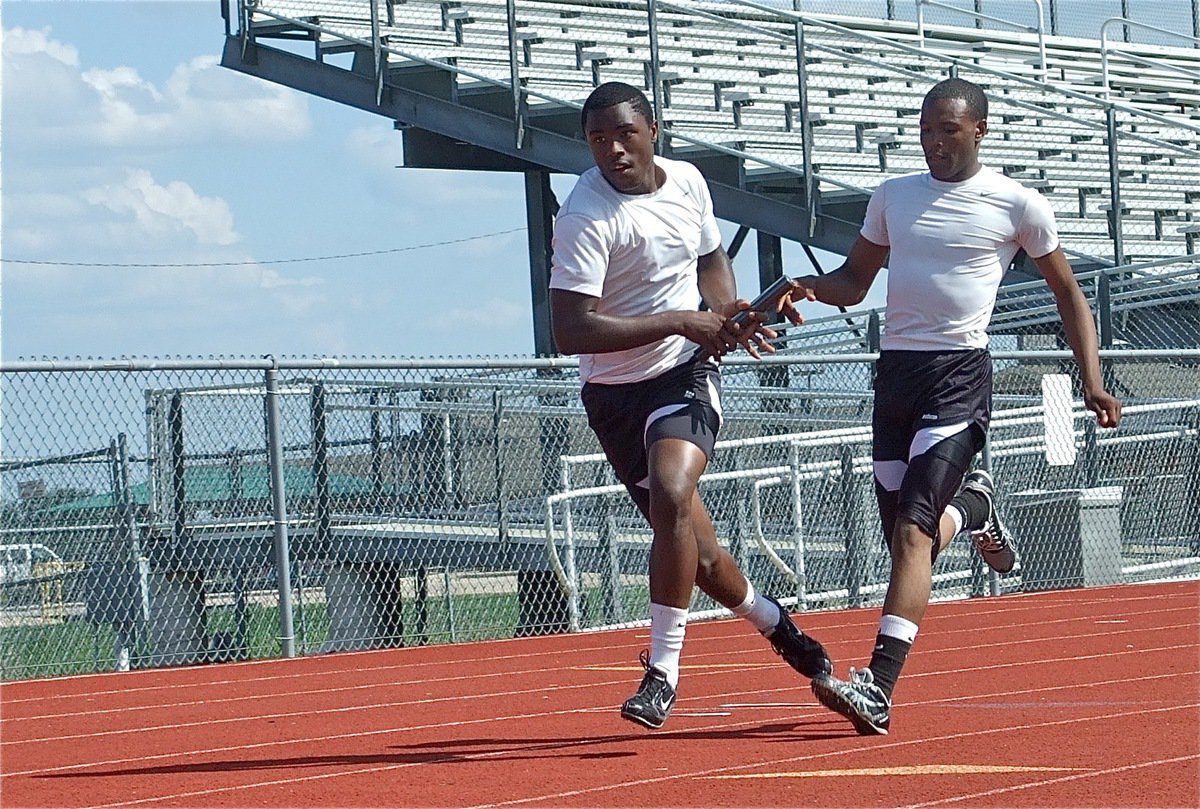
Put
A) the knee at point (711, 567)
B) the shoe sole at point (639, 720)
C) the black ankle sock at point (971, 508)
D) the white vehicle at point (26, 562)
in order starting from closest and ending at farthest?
the shoe sole at point (639, 720) → the knee at point (711, 567) → the black ankle sock at point (971, 508) → the white vehicle at point (26, 562)

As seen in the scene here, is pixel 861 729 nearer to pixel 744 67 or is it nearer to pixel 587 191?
pixel 587 191

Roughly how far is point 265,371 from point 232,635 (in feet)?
11.9

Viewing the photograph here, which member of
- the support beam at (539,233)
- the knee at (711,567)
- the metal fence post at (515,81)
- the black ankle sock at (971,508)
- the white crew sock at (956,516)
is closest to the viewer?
the knee at (711,567)

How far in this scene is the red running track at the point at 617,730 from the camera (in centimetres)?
484

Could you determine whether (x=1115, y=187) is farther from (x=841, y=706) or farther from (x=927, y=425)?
Result: (x=841, y=706)

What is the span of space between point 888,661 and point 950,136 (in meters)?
1.66

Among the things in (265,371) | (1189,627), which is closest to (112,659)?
(265,371)

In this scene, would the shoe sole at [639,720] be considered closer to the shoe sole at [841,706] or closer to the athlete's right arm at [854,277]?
the shoe sole at [841,706]

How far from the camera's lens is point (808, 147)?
59.9ft

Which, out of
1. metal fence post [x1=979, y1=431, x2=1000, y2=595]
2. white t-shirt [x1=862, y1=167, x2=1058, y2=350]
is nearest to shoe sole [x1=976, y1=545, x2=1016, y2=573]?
white t-shirt [x1=862, y1=167, x2=1058, y2=350]

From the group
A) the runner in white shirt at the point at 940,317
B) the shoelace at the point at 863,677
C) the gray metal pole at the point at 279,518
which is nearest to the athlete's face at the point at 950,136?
the runner in white shirt at the point at 940,317

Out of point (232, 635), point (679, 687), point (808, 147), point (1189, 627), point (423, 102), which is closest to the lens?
point (679, 687)

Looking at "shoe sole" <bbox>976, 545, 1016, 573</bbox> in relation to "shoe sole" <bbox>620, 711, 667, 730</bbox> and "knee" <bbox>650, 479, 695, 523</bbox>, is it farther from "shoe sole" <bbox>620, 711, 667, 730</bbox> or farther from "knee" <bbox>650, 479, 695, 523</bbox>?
"shoe sole" <bbox>620, 711, 667, 730</bbox>

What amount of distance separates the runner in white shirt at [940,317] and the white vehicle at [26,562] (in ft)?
26.0
